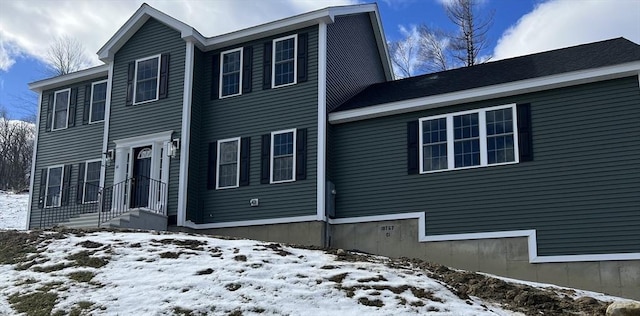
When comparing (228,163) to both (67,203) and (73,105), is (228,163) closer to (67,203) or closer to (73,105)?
(67,203)

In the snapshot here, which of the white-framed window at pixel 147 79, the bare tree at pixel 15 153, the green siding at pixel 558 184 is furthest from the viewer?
the bare tree at pixel 15 153

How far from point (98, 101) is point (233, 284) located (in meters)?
12.4

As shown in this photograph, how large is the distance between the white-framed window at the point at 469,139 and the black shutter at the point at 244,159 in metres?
4.44

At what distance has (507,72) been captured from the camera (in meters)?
15.1

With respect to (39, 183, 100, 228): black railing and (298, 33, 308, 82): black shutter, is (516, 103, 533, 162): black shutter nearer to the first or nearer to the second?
(298, 33, 308, 82): black shutter

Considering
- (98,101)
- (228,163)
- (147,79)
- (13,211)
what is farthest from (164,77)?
(13,211)

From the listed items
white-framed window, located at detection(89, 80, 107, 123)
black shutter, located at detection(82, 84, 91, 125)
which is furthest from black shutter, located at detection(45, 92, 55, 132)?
white-framed window, located at detection(89, 80, 107, 123)

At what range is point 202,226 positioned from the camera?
16406 mm

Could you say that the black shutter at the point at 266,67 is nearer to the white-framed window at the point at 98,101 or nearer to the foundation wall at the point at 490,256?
the foundation wall at the point at 490,256

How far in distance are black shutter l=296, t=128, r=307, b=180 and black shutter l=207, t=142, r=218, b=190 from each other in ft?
7.99

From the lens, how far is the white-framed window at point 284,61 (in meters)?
16.1

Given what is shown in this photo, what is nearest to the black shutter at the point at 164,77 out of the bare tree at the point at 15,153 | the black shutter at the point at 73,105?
the black shutter at the point at 73,105

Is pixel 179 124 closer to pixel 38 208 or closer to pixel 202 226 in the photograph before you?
pixel 202 226

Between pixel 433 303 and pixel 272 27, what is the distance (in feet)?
32.7
